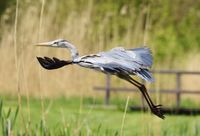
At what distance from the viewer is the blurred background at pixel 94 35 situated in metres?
11.9

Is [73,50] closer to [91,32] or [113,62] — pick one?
[113,62]

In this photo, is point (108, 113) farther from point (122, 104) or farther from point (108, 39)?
point (108, 39)

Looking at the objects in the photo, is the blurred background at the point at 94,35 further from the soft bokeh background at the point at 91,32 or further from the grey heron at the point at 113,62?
the grey heron at the point at 113,62

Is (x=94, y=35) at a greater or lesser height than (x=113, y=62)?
greater

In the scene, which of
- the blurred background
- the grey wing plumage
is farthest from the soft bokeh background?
the grey wing plumage

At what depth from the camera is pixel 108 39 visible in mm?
12992

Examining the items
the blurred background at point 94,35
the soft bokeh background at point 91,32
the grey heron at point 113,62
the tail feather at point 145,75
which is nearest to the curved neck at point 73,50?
the grey heron at point 113,62

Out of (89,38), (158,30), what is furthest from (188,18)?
(89,38)

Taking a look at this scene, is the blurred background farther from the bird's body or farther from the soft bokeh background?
the bird's body

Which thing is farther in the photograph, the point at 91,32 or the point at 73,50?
the point at 91,32

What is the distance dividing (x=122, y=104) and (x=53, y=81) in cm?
129

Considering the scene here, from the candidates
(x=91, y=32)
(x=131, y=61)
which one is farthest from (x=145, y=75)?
(x=91, y=32)

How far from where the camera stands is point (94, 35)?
42.7 ft

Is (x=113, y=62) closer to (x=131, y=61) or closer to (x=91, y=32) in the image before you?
(x=131, y=61)
